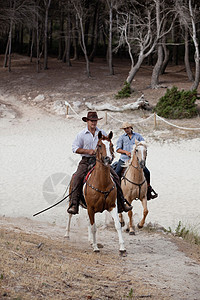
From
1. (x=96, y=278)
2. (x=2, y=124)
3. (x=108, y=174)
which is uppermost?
(x=108, y=174)

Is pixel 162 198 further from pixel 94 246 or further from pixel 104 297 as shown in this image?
pixel 104 297

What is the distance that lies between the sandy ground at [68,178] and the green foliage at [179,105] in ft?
2.33

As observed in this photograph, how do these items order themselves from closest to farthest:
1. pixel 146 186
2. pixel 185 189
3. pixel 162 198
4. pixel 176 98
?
pixel 146 186, pixel 162 198, pixel 185 189, pixel 176 98

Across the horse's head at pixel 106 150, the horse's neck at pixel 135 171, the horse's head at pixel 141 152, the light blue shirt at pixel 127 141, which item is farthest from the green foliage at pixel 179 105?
the horse's head at pixel 106 150

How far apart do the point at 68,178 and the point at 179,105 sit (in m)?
10.9

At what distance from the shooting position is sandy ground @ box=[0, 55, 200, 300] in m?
8.13

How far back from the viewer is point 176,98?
26406mm

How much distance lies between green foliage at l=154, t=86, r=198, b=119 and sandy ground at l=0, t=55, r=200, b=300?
0.71 m

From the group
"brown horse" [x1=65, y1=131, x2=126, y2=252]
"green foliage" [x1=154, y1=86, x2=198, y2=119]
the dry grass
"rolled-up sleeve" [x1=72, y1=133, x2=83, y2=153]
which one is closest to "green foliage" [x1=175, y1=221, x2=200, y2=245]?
"brown horse" [x1=65, y1=131, x2=126, y2=252]

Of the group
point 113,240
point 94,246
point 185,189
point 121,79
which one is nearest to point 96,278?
point 94,246

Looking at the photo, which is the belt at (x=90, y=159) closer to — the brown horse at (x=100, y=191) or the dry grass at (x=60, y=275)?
the brown horse at (x=100, y=191)

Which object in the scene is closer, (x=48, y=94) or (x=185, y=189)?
(x=185, y=189)

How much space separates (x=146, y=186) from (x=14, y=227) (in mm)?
3284

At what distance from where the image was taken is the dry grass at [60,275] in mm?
5789
